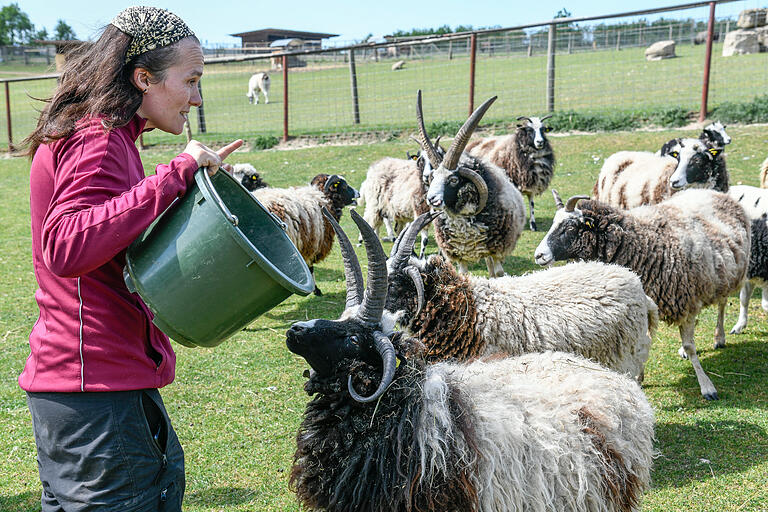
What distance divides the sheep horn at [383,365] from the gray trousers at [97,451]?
2.52ft

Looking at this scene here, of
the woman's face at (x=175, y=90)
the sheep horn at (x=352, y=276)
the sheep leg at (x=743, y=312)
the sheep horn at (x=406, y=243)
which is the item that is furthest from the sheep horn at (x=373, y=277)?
the sheep leg at (x=743, y=312)

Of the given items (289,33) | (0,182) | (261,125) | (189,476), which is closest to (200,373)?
(189,476)

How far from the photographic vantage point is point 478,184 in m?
7.04

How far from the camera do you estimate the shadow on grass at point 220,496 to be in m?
3.80

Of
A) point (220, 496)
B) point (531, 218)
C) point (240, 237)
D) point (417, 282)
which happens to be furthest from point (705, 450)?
point (531, 218)

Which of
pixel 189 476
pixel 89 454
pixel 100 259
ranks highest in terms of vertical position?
pixel 100 259

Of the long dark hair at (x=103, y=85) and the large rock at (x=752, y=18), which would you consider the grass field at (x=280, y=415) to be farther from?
the large rock at (x=752, y=18)

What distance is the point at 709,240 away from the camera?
5.28 meters

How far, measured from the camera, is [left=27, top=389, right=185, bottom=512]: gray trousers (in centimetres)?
182

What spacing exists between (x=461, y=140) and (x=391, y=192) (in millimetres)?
3280

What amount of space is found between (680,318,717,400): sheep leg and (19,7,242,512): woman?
4.30 meters

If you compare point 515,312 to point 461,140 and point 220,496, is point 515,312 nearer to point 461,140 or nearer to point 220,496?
point 220,496

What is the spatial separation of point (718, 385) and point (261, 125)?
17.4 meters

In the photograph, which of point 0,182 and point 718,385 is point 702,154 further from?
point 0,182
